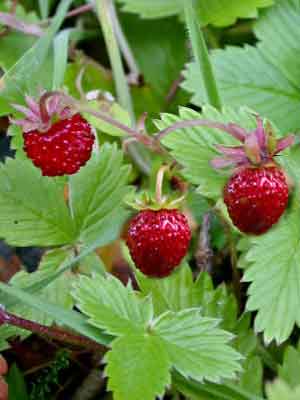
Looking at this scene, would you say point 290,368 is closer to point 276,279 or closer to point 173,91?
point 276,279

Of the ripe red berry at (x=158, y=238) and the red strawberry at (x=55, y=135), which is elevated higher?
the red strawberry at (x=55, y=135)

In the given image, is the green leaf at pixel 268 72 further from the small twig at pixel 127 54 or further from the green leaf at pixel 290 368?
the green leaf at pixel 290 368

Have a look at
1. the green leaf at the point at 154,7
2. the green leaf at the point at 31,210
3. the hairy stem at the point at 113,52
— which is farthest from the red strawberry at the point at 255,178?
the green leaf at the point at 154,7

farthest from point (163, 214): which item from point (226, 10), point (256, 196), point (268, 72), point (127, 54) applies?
point (127, 54)

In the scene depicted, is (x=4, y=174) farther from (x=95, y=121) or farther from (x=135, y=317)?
(x=135, y=317)

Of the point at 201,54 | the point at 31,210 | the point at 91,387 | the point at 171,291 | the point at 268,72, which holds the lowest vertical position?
the point at 91,387

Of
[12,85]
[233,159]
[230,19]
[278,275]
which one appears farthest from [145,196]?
[230,19]
